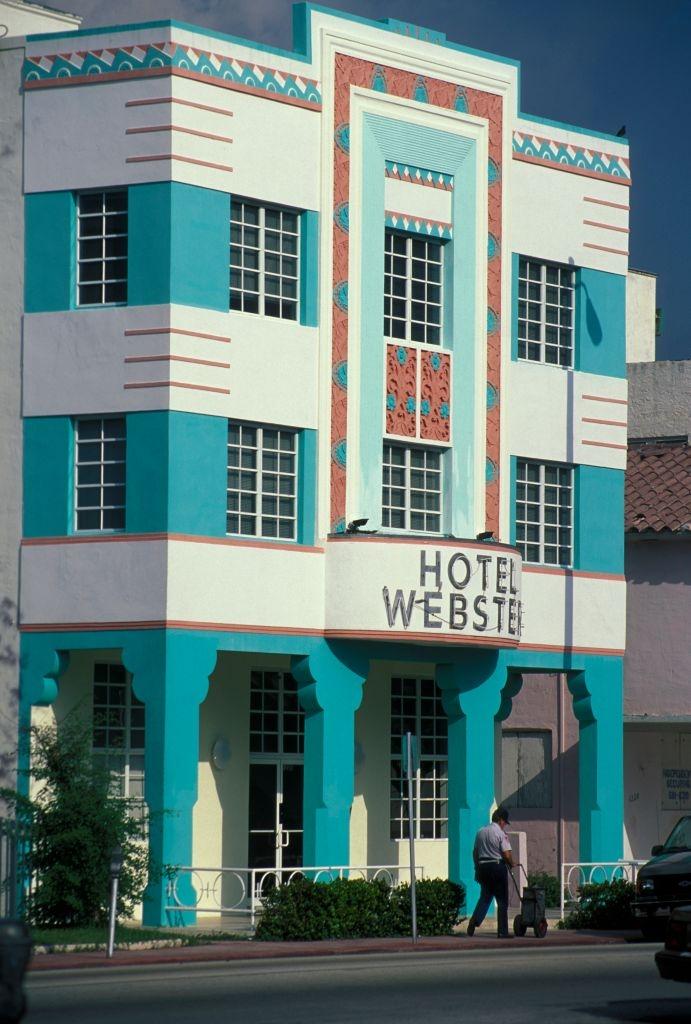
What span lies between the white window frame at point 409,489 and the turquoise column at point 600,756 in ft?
14.1

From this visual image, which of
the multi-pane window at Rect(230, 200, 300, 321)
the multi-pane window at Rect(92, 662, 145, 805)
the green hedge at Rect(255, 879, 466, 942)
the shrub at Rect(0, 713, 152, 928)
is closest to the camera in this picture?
the shrub at Rect(0, 713, 152, 928)

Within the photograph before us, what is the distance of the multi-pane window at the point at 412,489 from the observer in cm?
3142

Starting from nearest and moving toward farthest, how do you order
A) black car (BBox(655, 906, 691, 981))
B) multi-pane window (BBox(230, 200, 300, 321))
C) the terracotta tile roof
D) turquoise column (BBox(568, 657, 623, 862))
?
black car (BBox(655, 906, 691, 981)) → multi-pane window (BBox(230, 200, 300, 321)) → turquoise column (BBox(568, 657, 623, 862)) → the terracotta tile roof

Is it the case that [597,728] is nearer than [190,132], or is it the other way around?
[190,132]

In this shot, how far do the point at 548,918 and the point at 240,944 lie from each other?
728 cm

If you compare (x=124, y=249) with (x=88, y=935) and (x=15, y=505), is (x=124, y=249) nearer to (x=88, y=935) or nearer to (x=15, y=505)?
(x=15, y=505)

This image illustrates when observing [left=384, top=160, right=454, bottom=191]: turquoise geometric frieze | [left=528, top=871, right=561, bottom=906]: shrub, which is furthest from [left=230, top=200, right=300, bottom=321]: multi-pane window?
[left=528, top=871, right=561, bottom=906]: shrub

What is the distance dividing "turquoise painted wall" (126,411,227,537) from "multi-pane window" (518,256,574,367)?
6632 millimetres

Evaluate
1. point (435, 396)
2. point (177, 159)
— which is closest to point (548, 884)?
point (435, 396)

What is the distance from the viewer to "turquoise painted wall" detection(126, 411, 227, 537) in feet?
93.1

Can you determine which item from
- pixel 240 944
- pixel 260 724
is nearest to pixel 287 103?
pixel 260 724

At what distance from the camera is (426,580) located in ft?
99.6

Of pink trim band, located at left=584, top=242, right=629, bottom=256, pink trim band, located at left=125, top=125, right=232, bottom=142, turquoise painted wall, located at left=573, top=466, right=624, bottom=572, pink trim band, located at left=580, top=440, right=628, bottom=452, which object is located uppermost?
pink trim band, located at left=125, top=125, right=232, bottom=142

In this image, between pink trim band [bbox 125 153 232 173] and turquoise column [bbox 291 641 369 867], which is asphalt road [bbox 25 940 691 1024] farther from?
pink trim band [bbox 125 153 232 173]
